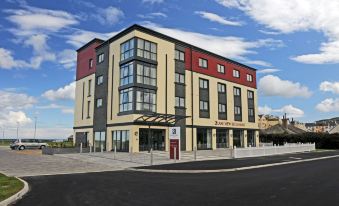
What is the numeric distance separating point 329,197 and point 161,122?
27.7 metres

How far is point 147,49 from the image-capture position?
37.2 metres

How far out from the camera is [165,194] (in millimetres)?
10727

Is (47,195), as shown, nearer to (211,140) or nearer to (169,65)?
(169,65)

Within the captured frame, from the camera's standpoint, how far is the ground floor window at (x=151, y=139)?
1394 inches

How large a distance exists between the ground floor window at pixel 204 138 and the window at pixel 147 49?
40.4ft

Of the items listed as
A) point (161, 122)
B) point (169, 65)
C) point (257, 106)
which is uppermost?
point (169, 65)

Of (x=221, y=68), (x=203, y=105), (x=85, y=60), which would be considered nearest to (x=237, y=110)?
(x=221, y=68)

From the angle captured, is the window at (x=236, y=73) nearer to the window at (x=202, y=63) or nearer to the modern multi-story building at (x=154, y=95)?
the modern multi-story building at (x=154, y=95)

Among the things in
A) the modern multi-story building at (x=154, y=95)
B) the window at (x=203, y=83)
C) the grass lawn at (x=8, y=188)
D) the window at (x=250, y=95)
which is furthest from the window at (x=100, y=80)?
the grass lawn at (x=8, y=188)

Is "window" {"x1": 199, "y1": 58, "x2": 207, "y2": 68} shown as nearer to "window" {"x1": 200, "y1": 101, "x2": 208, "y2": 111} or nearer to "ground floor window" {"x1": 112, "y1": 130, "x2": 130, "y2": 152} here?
"window" {"x1": 200, "y1": 101, "x2": 208, "y2": 111}

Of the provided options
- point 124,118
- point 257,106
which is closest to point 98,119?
point 124,118

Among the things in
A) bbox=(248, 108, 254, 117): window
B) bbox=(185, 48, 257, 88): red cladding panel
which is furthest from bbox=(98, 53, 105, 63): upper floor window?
bbox=(248, 108, 254, 117): window

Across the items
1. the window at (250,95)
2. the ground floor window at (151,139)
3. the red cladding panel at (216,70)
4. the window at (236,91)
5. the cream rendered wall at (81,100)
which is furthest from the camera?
the window at (250,95)

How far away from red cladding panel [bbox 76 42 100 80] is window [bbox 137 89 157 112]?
11.3 meters
